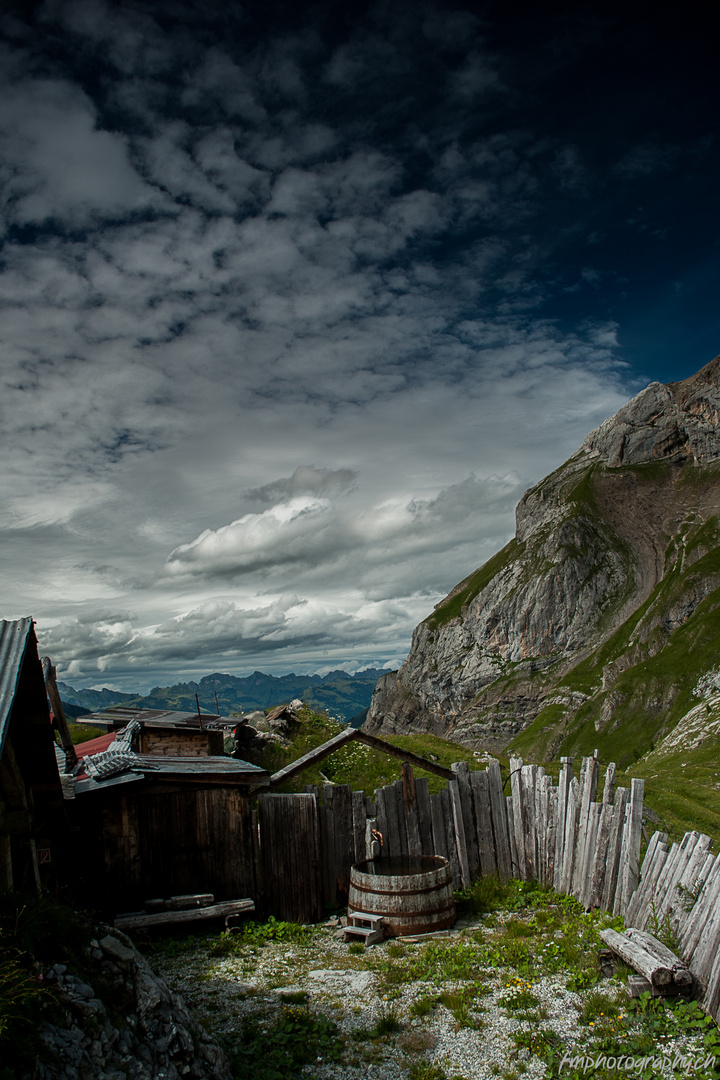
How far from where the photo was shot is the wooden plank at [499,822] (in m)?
13.7

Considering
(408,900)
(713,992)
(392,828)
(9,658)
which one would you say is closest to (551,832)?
(392,828)

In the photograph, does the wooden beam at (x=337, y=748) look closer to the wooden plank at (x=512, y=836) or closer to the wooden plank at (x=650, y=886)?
the wooden plank at (x=512, y=836)

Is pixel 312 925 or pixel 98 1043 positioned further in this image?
pixel 312 925

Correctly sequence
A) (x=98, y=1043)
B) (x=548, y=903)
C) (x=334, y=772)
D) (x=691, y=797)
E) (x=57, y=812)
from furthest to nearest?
(x=691, y=797) < (x=334, y=772) < (x=548, y=903) < (x=57, y=812) < (x=98, y=1043)

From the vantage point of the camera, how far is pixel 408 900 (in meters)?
11.2

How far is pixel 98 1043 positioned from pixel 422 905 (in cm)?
741

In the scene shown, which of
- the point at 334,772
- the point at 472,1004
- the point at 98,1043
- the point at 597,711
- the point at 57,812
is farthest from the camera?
the point at 597,711

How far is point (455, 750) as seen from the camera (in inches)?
1117

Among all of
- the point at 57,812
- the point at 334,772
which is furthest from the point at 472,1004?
the point at 334,772

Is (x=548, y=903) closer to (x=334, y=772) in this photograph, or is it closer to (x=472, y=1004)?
(x=472, y=1004)

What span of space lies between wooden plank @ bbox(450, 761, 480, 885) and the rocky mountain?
99275 mm

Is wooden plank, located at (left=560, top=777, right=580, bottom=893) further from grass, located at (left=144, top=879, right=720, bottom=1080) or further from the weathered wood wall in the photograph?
the weathered wood wall

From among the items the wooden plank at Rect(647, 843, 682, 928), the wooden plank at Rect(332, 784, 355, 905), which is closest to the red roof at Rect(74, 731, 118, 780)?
the wooden plank at Rect(332, 784, 355, 905)

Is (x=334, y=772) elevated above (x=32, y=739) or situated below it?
below
